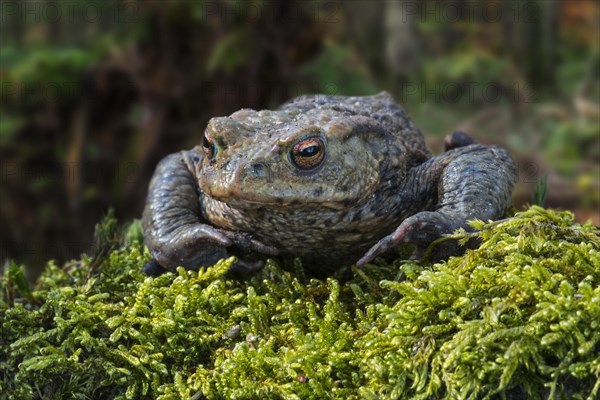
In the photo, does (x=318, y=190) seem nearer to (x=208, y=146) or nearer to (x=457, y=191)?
(x=208, y=146)

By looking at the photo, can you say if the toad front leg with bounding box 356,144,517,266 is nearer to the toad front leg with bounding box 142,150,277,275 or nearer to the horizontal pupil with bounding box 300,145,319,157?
the horizontal pupil with bounding box 300,145,319,157

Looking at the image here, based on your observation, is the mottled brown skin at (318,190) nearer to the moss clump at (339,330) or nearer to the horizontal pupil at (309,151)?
the horizontal pupil at (309,151)

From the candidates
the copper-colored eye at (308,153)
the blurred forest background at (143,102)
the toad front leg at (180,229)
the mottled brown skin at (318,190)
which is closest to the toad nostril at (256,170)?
the mottled brown skin at (318,190)

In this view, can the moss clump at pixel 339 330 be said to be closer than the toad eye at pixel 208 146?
Yes

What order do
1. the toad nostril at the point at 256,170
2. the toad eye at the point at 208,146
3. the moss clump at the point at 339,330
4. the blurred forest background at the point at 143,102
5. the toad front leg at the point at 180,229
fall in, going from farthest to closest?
the blurred forest background at the point at 143,102 → the toad front leg at the point at 180,229 → the toad eye at the point at 208,146 → the toad nostril at the point at 256,170 → the moss clump at the point at 339,330

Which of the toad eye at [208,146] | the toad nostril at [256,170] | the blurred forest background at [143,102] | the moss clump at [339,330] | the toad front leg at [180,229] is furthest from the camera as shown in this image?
the blurred forest background at [143,102]

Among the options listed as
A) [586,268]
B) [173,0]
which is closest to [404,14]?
[173,0]
